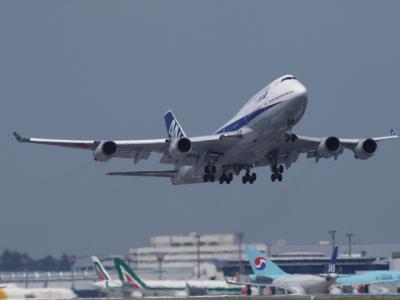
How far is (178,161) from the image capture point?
62.0 meters

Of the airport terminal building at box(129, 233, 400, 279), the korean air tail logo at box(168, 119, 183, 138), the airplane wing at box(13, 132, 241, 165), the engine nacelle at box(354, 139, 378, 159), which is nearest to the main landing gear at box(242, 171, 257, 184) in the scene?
the airplane wing at box(13, 132, 241, 165)

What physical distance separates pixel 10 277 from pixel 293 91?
1735 inches

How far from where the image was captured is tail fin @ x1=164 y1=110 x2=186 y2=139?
69.2 meters

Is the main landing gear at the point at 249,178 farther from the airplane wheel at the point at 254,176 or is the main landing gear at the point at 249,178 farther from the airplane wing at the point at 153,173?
the airplane wing at the point at 153,173

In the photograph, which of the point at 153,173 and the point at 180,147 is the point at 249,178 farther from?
the point at 180,147

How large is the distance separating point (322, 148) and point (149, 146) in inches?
422

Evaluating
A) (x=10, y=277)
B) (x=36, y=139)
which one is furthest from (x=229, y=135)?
(x=10, y=277)

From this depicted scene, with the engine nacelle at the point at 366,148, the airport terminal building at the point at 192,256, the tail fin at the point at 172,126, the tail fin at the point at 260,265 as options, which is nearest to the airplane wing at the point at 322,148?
the engine nacelle at the point at 366,148

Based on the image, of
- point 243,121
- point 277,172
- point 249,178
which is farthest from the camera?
point 249,178

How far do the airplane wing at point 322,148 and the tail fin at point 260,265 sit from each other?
17605mm

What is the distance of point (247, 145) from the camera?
58312 mm

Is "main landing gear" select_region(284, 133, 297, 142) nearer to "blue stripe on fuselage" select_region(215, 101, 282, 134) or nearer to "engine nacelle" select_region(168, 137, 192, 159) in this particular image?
"blue stripe on fuselage" select_region(215, 101, 282, 134)

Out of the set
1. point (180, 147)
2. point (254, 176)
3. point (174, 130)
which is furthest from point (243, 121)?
point (174, 130)

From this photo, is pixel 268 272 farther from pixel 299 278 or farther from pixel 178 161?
pixel 178 161
